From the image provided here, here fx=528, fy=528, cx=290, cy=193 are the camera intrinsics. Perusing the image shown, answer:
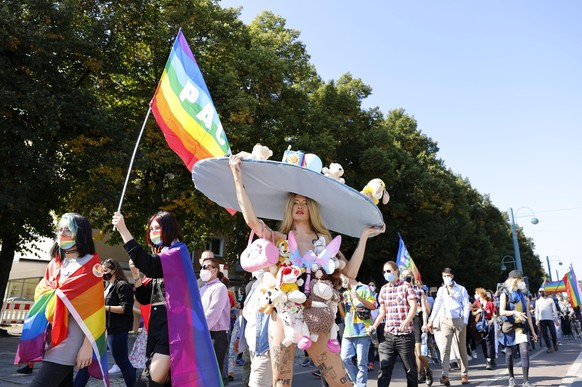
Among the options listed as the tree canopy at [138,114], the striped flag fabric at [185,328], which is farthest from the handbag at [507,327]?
the tree canopy at [138,114]

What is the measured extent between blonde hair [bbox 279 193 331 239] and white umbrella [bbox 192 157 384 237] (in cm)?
6

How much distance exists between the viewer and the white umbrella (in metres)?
3.79

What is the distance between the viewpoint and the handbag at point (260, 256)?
12.1 feet

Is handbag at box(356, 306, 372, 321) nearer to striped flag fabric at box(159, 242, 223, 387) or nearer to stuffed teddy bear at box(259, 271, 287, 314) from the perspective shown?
striped flag fabric at box(159, 242, 223, 387)

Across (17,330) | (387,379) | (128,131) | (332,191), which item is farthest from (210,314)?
(17,330)

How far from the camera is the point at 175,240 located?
171 inches

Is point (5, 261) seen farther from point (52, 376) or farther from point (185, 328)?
point (185, 328)

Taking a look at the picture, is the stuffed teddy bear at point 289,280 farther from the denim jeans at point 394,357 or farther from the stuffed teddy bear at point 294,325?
the denim jeans at point 394,357

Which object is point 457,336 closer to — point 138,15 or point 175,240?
point 175,240

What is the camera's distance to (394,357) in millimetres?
6781

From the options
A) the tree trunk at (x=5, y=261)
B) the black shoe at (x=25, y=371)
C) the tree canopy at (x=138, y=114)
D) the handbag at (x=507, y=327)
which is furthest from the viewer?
the tree trunk at (x=5, y=261)

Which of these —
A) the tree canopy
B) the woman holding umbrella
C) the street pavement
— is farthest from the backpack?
the woman holding umbrella

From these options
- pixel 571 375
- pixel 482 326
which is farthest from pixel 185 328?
pixel 482 326

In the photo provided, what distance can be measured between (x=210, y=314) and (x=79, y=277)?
8.66ft
